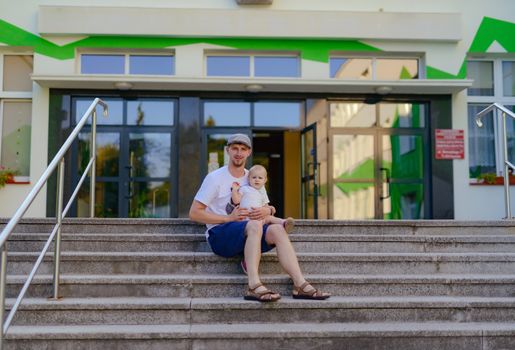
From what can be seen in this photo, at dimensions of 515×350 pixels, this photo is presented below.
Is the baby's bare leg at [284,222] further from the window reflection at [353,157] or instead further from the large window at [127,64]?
the large window at [127,64]

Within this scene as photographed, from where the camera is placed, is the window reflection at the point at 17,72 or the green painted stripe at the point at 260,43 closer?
the green painted stripe at the point at 260,43

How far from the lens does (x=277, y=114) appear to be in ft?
28.7

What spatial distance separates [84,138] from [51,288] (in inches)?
197

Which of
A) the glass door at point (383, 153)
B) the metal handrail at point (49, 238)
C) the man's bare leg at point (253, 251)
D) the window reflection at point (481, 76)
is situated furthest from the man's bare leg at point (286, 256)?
the window reflection at point (481, 76)

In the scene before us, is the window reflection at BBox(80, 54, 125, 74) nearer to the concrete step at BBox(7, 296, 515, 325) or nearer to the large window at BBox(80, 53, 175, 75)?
the large window at BBox(80, 53, 175, 75)

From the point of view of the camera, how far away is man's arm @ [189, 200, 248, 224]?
3.95 meters

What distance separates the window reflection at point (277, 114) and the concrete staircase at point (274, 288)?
407cm

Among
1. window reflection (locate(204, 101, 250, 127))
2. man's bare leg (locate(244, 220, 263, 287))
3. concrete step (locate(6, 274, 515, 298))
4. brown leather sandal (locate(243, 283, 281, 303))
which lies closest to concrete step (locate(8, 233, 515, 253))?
concrete step (locate(6, 274, 515, 298))

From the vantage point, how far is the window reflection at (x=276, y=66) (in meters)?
8.77

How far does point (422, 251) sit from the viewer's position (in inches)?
181

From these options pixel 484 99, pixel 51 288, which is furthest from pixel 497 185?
pixel 51 288

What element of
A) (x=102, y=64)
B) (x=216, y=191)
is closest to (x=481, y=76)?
(x=102, y=64)

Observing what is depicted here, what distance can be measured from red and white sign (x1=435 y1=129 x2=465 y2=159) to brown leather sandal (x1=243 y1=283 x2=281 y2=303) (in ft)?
19.0

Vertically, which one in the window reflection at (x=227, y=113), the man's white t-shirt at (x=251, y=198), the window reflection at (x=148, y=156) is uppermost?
the window reflection at (x=227, y=113)
